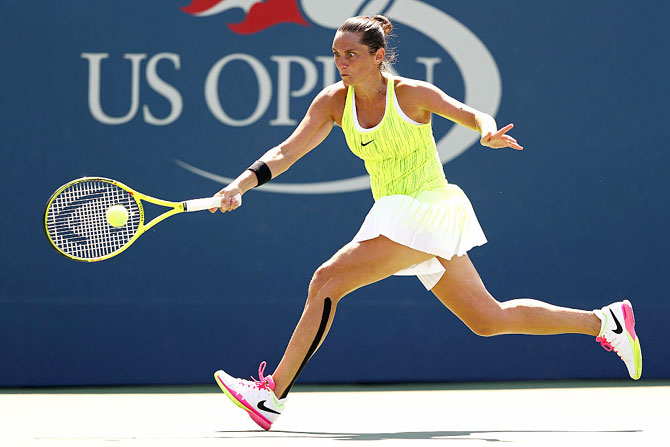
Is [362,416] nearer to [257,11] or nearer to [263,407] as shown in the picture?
[263,407]

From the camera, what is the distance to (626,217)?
5.85 meters

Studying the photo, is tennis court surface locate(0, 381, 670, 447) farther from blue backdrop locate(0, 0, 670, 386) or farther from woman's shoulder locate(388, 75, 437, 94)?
woman's shoulder locate(388, 75, 437, 94)

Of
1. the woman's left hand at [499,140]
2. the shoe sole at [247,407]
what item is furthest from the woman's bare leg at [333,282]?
the woman's left hand at [499,140]

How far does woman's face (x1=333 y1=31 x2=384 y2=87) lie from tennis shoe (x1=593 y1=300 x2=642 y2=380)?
1.30 metres

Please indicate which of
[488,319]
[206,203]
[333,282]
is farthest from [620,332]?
[206,203]

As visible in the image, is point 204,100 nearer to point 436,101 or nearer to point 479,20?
point 479,20

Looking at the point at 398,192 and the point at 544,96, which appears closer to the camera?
the point at 398,192

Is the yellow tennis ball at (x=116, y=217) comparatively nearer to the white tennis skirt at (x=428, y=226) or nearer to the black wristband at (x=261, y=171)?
the black wristband at (x=261, y=171)

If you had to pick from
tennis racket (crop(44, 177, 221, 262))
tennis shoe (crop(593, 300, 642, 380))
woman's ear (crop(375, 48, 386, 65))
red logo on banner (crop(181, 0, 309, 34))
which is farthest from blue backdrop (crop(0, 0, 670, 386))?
woman's ear (crop(375, 48, 386, 65))

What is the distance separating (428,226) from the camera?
3.89 meters

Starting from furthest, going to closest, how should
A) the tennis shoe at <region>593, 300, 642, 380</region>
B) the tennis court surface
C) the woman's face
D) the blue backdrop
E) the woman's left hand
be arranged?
1. the blue backdrop
2. the tennis shoe at <region>593, 300, 642, 380</region>
3. the woman's face
4. the tennis court surface
5. the woman's left hand

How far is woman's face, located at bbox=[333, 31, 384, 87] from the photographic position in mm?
3941

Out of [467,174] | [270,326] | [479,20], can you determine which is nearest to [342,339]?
[270,326]

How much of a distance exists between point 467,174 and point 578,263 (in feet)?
2.51
